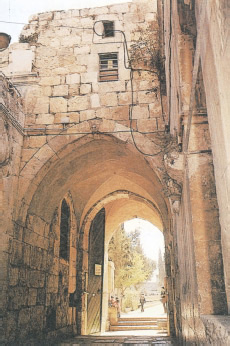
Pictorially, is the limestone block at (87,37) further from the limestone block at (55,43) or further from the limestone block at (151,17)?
the limestone block at (151,17)

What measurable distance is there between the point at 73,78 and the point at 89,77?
311mm

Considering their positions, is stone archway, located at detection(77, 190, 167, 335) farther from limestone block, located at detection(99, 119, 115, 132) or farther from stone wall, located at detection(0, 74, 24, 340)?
stone wall, located at detection(0, 74, 24, 340)

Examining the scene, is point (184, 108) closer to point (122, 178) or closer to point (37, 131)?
point (37, 131)

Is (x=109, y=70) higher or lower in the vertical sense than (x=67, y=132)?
higher

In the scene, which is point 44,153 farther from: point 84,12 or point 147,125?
point 84,12

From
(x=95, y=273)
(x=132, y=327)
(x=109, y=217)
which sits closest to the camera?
(x=95, y=273)

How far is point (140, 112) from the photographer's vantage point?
6.30 meters

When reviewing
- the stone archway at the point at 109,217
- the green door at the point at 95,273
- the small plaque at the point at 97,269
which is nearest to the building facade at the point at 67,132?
the stone archway at the point at 109,217

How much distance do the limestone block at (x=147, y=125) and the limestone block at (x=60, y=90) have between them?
1549 millimetres

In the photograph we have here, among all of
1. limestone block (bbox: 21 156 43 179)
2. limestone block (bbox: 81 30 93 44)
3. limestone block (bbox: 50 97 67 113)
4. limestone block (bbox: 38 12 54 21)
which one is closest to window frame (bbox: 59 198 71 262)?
limestone block (bbox: 21 156 43 179)

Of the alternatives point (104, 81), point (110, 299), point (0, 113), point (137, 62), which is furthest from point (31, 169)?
point (110, 299)

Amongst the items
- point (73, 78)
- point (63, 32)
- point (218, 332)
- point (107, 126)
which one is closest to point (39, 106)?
point (73, 78)

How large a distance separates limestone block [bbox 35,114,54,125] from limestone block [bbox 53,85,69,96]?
18.5 inches

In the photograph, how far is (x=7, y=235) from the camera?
5.41 meters
